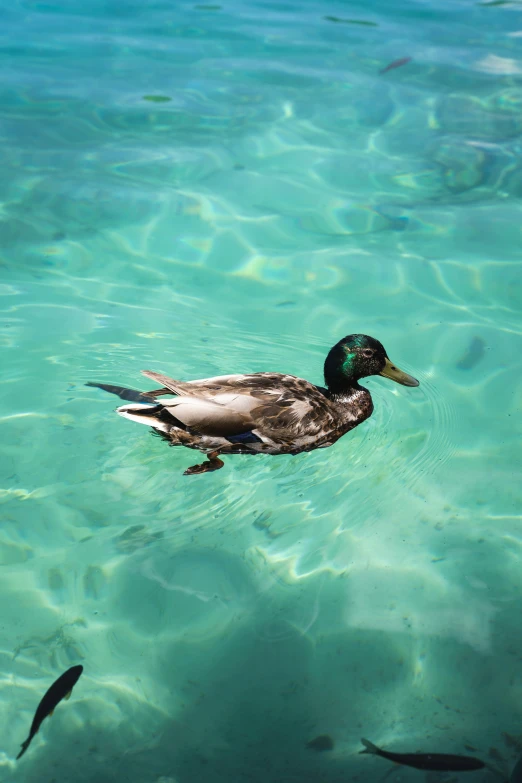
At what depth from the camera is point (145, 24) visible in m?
12.3

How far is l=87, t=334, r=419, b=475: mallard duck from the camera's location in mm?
4676

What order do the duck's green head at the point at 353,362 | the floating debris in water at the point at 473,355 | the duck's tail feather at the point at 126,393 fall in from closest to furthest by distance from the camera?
the duck's tail feather at the point at 126,393 < the duck's green head at the point at 353,362 < the floating debris in water at the point at 473,355

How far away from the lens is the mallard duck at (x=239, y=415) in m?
4.68

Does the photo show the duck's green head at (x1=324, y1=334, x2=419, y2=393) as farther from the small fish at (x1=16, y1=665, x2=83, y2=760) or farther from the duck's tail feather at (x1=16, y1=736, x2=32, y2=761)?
the duck's tail feather at (x1=16, y1=736, x2=32, y2=761)

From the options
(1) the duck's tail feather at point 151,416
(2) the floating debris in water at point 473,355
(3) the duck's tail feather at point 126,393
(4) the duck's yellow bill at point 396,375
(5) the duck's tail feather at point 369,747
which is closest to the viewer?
(5) the duck's tail feather at point 369,747

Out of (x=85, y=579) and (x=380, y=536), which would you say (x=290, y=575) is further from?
(x=85, y=579)

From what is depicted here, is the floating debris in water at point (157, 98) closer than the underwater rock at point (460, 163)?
No

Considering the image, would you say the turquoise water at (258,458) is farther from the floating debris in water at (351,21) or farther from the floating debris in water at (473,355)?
the floating debris in water at (351,21)

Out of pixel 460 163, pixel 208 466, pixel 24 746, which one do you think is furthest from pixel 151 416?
pixel 460 163

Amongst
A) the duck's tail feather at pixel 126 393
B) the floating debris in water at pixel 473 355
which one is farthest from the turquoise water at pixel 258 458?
the duck's tail feather at pixel 126 393

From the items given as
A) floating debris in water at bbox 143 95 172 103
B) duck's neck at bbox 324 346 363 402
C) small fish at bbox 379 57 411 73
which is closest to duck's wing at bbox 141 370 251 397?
duck's neck at bbox 324 346 363 402

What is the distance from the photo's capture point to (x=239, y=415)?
469 centimetres

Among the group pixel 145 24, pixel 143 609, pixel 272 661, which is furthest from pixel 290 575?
pixel 145 24

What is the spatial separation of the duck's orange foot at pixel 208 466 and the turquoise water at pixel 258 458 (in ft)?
0.38
